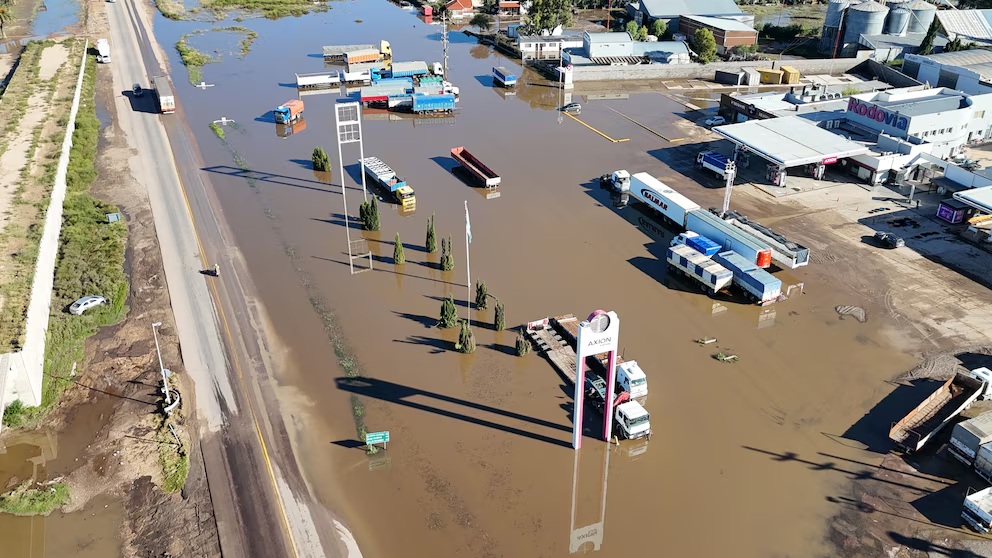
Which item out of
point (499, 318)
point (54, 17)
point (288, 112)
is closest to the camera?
point (499, 318)

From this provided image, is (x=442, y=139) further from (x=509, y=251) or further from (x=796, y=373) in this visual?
Answer: (x=796, y=373)

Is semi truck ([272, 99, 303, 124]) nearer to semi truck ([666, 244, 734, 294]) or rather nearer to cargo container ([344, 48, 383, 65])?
cargo container ([344, 48, 383, 65])

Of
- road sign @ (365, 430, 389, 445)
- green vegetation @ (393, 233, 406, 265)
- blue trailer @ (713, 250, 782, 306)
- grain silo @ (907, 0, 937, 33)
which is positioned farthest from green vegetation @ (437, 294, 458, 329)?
grain silo @ (907, 0, 937, 33)

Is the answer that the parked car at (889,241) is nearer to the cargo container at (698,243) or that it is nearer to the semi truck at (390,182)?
the cargo container at (698,243)

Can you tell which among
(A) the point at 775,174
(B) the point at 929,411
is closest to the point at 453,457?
(B) the point at 929,411

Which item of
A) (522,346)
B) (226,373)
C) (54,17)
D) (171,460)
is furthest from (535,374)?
(54,17)

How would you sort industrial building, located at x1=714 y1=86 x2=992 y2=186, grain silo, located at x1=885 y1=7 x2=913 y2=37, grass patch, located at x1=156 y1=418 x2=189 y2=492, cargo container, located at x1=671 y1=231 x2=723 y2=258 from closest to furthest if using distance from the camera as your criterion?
grass patch, located at x1=156 y1=418 x2=189 y2=492
cargo container, located at x1=671 y1=231 x2=723 y2=258
industrial building, located at x1=714 y1=86 x2=992 y2=186
grain silo, located at x1=885 y1=7 x2=913 y2=37

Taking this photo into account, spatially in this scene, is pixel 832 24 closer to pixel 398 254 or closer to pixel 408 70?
pixel 408 70
